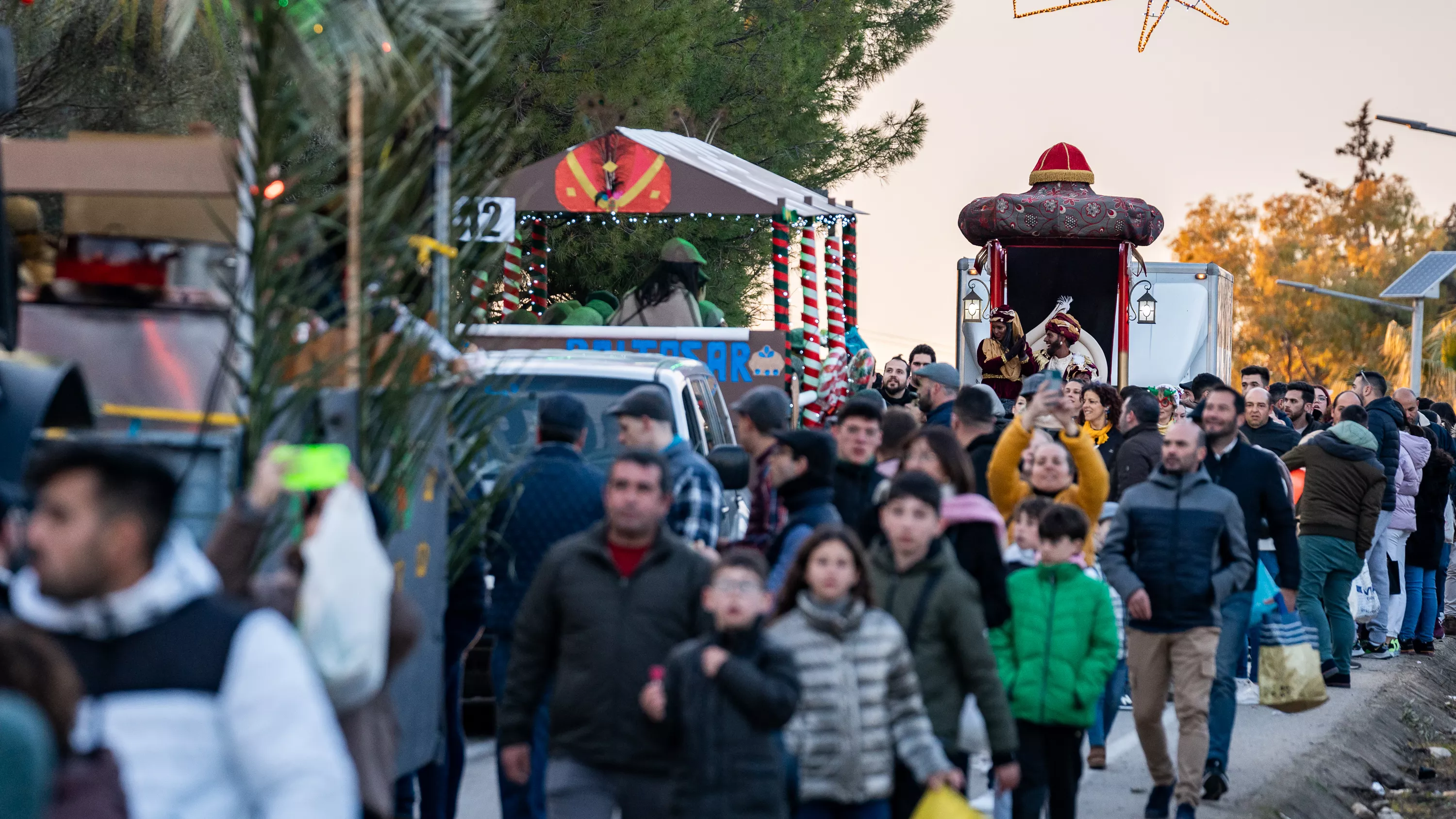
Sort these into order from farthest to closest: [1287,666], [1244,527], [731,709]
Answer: [1287,666] → [1244,527] → [731,709]

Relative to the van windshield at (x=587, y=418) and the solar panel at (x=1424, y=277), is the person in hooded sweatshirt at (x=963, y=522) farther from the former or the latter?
the solar panel at (x=1424, y=277)

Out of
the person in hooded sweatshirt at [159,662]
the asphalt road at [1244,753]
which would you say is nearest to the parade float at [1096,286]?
the asphalt road at [1244,753]

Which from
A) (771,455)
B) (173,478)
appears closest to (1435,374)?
(771,455)

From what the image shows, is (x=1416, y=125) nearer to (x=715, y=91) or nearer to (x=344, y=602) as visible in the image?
(x=715, y=91)

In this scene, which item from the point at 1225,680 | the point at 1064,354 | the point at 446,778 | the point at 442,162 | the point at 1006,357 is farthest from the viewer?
the point at 1006,357

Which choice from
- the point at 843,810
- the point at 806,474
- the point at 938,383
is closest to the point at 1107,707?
the point at 938,383

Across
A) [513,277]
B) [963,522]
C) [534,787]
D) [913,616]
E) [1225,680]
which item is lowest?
[534,787]

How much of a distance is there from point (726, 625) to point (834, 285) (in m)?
14.5

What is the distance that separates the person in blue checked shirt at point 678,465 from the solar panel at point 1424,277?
28.6 meters

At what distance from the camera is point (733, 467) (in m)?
8.62

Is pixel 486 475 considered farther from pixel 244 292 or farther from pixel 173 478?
pixel 173 478

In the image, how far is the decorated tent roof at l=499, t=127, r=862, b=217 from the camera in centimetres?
1697

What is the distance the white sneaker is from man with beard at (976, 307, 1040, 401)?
6.82 metres

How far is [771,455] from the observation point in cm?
749
